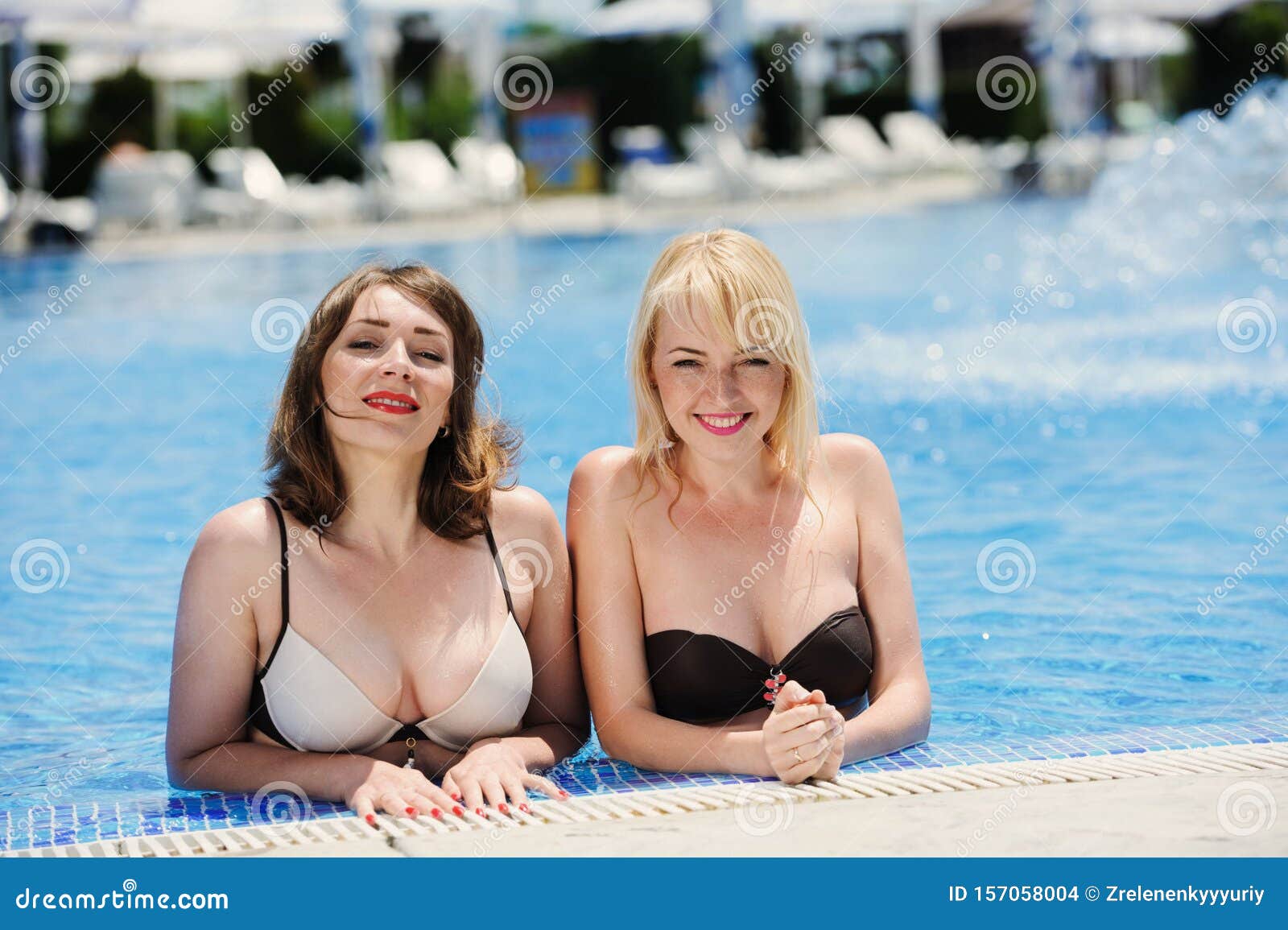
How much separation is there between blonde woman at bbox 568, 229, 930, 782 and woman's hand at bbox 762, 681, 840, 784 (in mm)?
115

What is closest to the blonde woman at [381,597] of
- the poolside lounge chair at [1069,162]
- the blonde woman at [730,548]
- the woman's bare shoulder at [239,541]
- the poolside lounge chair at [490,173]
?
the woman's bare shoulder at [239,541]

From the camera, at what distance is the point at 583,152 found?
25.3m

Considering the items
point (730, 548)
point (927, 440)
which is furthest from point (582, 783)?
point (927, 440)

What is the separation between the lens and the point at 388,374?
3.16 metres

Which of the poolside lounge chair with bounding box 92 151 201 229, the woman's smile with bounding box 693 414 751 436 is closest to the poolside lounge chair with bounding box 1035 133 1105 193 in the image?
the poolside lounge chair with bounding box 92 151 201 229

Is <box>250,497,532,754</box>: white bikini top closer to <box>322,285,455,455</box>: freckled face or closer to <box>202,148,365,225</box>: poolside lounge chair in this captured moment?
<box>322,285,455,455</box>: freckled face

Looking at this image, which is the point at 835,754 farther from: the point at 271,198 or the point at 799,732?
the point at 271,198

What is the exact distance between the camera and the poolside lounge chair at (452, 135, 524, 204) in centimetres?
2025

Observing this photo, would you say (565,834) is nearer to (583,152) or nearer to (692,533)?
Answer: (692,533)

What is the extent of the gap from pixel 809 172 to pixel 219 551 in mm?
17716

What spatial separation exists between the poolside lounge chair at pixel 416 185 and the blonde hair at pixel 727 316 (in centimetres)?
1618

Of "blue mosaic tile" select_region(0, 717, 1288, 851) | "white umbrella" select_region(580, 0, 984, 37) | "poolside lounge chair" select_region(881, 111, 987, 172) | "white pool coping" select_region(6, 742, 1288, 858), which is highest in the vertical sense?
"white umbrella" select_region(580, 0, 984, 37)

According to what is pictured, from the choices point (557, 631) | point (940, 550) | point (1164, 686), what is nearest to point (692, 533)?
point (557, 631)
